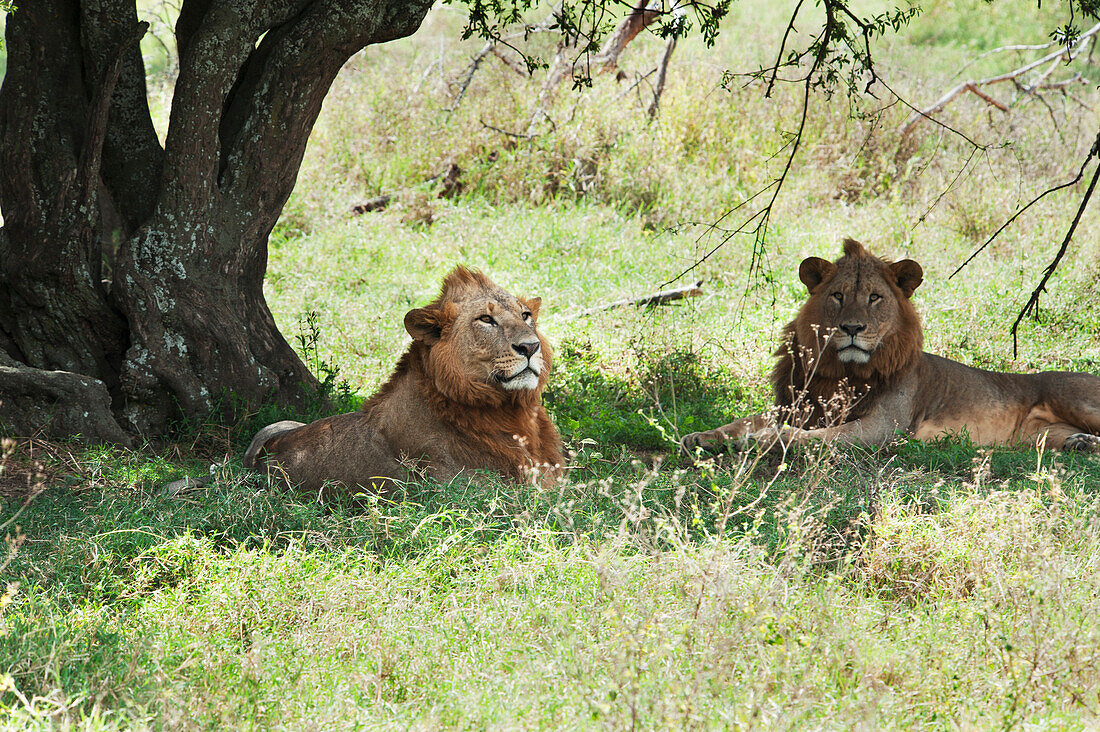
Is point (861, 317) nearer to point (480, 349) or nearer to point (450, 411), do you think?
point (480, 349)

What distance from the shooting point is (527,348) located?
489cm

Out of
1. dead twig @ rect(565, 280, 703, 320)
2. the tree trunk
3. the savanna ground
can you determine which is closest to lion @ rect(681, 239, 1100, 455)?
the savanna ground

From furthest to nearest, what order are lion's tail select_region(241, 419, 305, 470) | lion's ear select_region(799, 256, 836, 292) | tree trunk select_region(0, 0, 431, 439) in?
1. lion's ear select_region(799, 256, 836, 292)
2. tree trunk select_region(0, 0, 431, 439)
3. lion's tail select_region(241, 419, 305, 470)

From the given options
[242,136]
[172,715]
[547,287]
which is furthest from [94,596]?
[547,287]

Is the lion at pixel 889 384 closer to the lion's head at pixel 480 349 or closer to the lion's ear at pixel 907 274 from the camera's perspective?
the lion's ear at pixel 907 274

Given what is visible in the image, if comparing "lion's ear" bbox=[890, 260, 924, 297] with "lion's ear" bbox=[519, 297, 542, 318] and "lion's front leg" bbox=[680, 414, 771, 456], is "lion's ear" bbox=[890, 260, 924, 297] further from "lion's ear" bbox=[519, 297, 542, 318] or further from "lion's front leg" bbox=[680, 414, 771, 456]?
"lion's ear" bbox=[519, 297, 542, 318]

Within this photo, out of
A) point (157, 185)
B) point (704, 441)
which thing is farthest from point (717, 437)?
point (157, 185)

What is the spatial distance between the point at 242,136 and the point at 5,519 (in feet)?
8.88

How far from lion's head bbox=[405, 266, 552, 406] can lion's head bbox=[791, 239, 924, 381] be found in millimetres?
2097

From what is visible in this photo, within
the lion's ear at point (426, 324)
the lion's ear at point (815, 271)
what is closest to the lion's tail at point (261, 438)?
the lion's ear at point (426, 324)

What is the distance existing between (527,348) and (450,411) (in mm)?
532

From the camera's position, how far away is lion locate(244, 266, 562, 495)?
4.94 metres

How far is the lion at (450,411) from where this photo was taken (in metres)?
4.94

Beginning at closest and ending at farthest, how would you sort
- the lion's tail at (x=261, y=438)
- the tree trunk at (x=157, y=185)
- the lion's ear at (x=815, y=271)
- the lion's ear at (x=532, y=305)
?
the lion's ear at (x=532, y=305), the lion's tail at (x=261, y=438), the tree trunk at (x=157, y=185), the lion's ear at (x=815, y=271)
